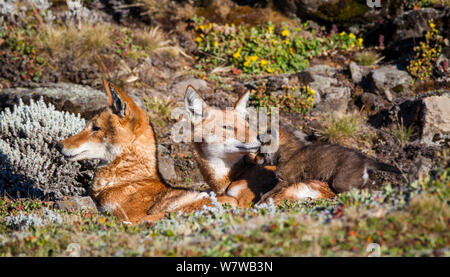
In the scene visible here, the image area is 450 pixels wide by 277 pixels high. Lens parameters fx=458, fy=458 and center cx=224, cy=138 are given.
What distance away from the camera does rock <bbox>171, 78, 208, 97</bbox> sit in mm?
12516

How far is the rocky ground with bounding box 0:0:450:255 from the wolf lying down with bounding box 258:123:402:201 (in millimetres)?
1260

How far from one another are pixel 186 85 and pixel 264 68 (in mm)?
2325

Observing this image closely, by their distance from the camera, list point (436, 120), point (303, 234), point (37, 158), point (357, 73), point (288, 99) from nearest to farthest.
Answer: point (303, 234) → point (37, 158) → point (436, 120) → point (288, 99) → point (357, 73)

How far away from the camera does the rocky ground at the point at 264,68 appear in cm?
Result: 1020

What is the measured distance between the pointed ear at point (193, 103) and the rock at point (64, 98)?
4068 mm

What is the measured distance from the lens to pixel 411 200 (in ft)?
12.1

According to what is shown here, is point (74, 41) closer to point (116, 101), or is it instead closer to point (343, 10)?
point (116, 101)

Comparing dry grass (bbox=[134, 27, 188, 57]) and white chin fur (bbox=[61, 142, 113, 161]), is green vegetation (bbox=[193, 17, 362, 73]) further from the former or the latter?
white chin fur (bbox=[61, 142, 113, 161])

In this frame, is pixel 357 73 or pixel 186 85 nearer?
pixel 357 73

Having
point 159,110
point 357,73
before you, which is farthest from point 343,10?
point 159,110

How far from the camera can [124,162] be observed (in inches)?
240

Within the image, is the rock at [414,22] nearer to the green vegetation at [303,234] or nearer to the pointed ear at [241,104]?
the pointed ear at [241,104]
